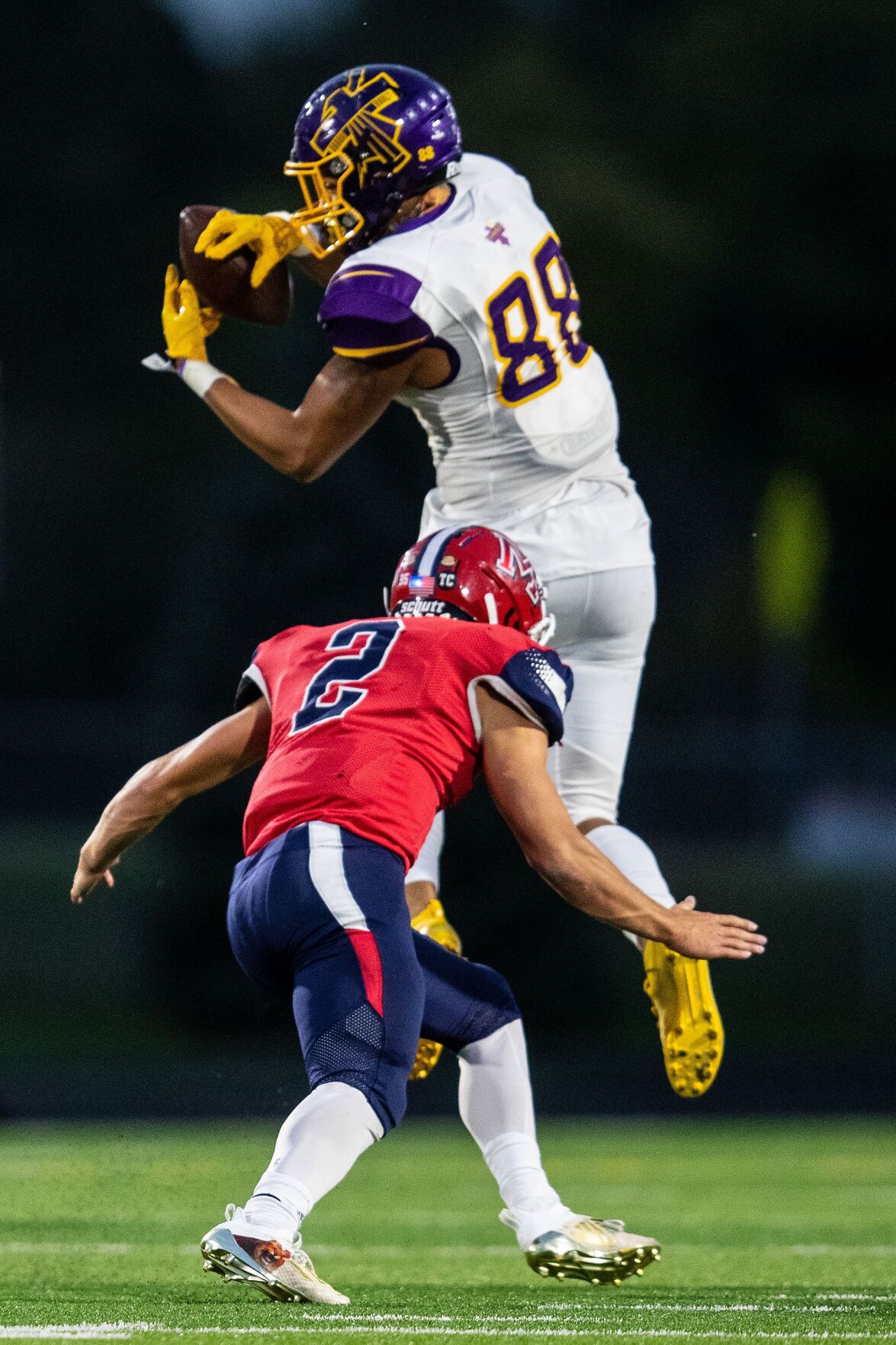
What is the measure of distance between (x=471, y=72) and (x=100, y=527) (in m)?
4.93

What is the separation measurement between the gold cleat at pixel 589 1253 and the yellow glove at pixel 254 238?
1.96 metres

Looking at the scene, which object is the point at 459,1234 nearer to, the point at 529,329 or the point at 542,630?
the point at 542,630

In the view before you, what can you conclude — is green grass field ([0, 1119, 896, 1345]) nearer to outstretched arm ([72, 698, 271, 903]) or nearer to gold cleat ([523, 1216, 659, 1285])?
gold cleat ([523, 1216, 659, 1285])

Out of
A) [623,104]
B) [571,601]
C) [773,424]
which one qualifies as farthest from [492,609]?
[623,104]

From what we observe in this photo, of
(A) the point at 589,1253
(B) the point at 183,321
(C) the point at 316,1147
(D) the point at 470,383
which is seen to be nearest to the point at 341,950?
(C) the point at 316,1147

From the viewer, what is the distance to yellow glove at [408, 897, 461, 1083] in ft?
13.5

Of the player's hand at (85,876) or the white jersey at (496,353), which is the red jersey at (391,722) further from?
the white jersey at (496,353)

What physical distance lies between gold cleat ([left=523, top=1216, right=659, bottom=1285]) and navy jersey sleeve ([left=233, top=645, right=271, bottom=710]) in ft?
3.25

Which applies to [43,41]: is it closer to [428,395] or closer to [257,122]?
[257,122]

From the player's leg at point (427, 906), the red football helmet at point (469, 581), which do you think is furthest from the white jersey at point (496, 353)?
the player's leg at point (427, 906)

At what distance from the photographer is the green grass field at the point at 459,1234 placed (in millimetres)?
3115

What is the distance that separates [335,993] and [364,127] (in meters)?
1.79

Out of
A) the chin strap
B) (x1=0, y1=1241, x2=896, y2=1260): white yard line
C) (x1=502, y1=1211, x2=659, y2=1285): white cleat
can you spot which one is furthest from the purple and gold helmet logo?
(x1=0, y1=1241, x2=896, y2=1260): white yard line

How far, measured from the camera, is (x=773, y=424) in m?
18.1
